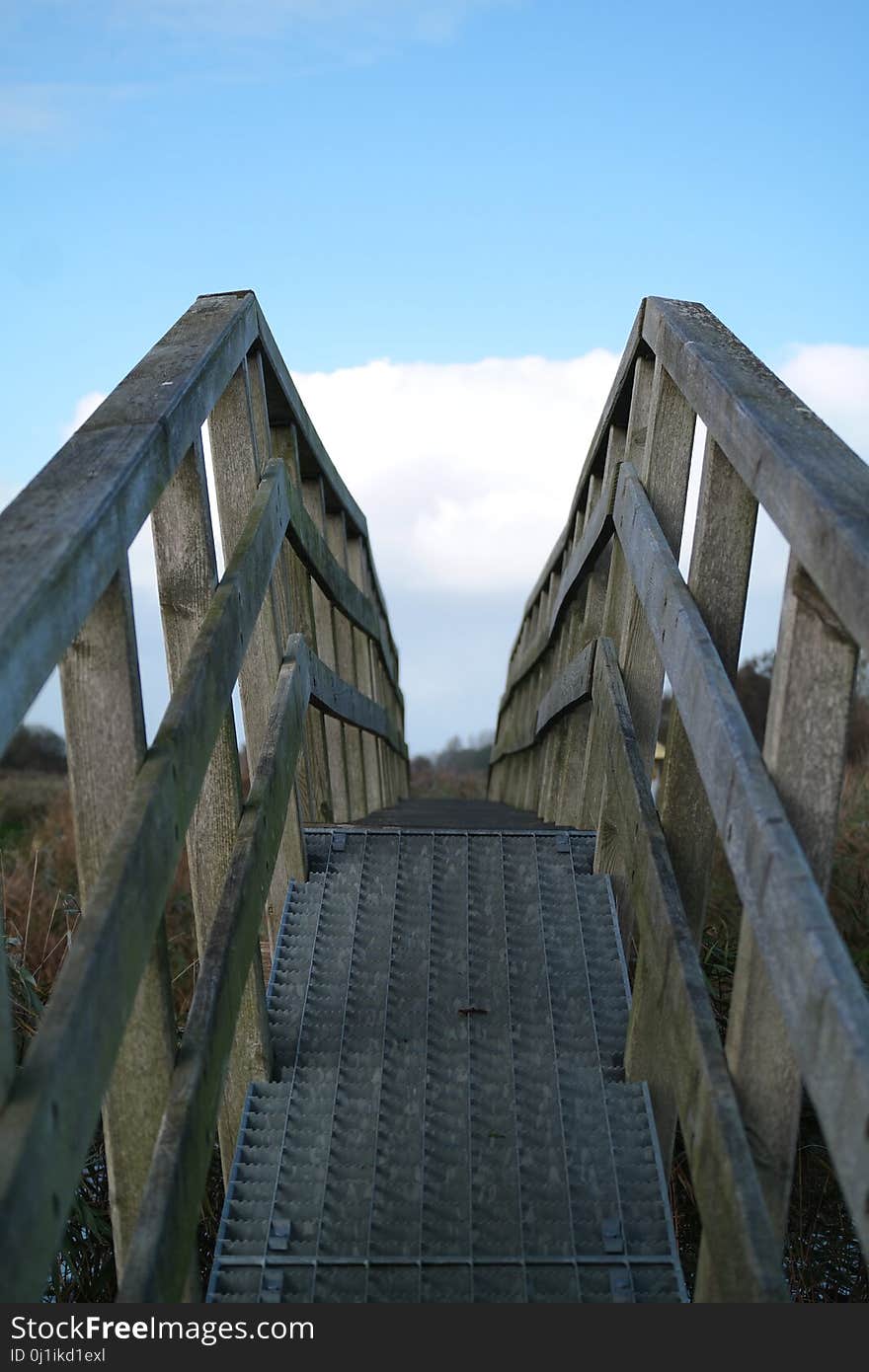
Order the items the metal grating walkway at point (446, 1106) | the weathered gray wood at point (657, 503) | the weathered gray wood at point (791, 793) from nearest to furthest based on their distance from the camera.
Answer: the weathered gray wood at point (791, 793), the metal grating walkway at point (446, 1106), the weathered gray wood at point (657, 503)

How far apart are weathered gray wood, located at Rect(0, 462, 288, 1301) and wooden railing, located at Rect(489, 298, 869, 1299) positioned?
2.41 feet

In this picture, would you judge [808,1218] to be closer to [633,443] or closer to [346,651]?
[633,443]

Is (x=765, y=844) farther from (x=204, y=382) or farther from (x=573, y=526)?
(x=573, y=526)

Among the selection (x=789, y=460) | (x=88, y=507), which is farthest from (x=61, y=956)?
(x=789, y=460)

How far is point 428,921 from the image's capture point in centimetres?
317

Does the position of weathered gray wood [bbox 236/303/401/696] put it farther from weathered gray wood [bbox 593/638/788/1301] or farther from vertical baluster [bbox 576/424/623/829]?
weathered gray wood [bbox 593/638/788/1301]

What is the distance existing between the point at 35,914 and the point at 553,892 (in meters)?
3.12

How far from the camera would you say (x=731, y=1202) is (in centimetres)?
169

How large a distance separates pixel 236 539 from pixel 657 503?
0.95 m

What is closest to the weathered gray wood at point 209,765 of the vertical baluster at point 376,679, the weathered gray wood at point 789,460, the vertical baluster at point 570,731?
the weathered gray wood at point 789,460

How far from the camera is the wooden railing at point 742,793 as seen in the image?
4.97ft

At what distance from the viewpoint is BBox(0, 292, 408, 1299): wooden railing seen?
1388 mm

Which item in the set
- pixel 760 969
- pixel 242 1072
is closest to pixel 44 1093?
pixel 760 969

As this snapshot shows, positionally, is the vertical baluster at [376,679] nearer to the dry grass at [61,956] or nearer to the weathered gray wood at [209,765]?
the dry grass at [61,956]
